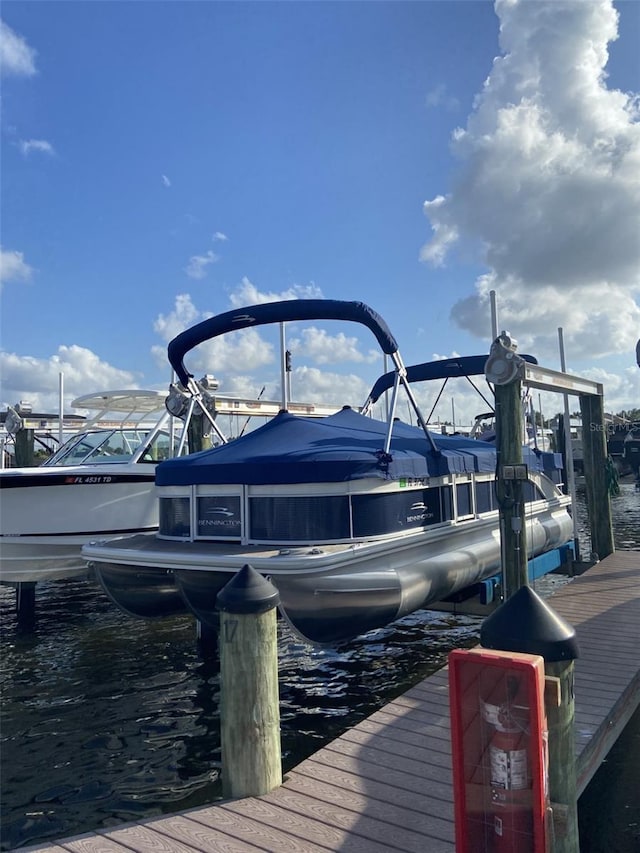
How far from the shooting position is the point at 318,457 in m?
7.02

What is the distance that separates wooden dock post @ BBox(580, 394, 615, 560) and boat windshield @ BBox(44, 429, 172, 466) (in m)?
7.76

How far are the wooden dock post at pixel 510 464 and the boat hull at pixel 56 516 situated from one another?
680 cm

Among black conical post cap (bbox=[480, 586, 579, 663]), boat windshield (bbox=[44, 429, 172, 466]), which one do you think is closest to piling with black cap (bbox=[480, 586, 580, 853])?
black conical post cap (bbox=[480, 586, 579, 663])

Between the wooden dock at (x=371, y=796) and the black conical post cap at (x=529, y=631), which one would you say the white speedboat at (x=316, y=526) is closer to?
the wooden dock at (x=371, y=796)

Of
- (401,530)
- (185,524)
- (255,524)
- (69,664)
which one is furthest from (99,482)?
(401,530)

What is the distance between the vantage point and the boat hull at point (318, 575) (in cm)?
634

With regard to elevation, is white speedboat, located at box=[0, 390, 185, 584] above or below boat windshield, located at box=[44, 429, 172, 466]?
below

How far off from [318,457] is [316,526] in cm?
73

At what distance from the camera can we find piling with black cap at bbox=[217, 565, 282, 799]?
4215mm

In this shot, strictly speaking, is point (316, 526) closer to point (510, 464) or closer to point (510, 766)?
point (510, 464)

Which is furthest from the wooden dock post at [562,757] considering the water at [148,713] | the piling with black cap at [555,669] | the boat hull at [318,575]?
the boat hull at [318,575]

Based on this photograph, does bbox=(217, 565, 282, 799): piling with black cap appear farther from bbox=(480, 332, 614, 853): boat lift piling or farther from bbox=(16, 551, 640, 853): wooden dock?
bbox=(480, 332, 614, 853): boat lift piling

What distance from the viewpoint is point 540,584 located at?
14125 mm

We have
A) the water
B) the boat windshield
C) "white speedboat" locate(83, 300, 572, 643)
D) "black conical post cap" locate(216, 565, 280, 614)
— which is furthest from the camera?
the boat windshield
